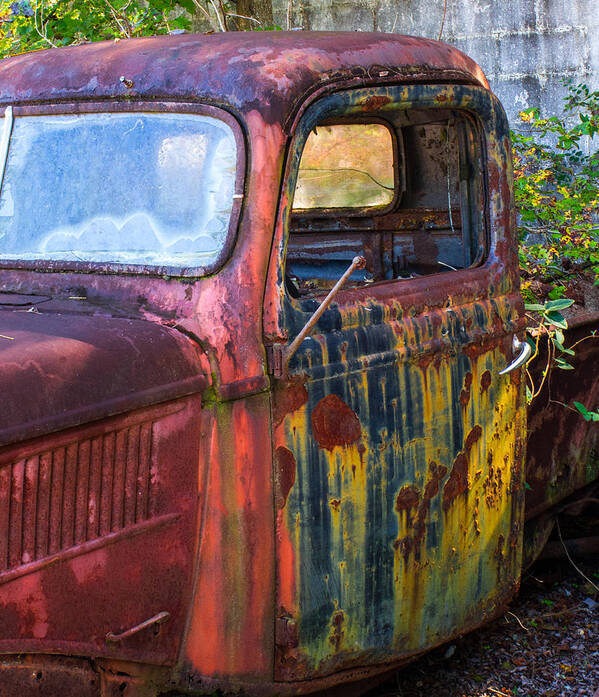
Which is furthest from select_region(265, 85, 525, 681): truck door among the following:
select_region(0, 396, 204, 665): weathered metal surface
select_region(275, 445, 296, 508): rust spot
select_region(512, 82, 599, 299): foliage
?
select_region(512, 82, 599, 299): foliage

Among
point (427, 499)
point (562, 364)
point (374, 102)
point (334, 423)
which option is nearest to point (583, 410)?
point (562, 364)

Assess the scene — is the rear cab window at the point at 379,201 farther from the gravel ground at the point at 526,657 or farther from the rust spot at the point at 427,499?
the gravel ground at the point at 526,657

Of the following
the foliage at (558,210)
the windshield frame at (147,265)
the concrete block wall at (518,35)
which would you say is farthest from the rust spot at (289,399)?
the concrete block wall at (518,35)

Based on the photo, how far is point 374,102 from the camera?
262cm

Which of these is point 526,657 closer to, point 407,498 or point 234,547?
point 407,498

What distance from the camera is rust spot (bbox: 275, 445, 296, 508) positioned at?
2408 mm

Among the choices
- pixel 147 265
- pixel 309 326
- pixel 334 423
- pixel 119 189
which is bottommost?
pixel 334 423

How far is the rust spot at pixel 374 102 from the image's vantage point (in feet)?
8.52

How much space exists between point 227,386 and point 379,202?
1.98 m

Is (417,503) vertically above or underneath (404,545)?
above

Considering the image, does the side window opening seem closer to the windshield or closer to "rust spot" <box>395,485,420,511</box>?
"rust spot" <box>395,485,420,511</box>

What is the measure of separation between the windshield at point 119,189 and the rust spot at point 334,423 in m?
0.48

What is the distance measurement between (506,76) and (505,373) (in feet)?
16.0

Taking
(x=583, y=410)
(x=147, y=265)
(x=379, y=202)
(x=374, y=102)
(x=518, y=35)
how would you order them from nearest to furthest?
1. (x=147, y=265)
2. (x=374, y=102)
3. (x=583, y=410)
4. (x=379, y=202)
5. (x=518, y=35)
